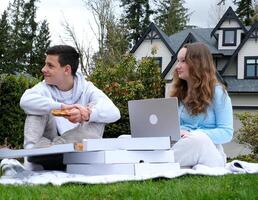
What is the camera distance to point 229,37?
30000 mm

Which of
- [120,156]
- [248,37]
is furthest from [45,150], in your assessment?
[248,37]

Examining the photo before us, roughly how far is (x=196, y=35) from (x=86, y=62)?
265 inches

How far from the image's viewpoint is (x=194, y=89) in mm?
5023

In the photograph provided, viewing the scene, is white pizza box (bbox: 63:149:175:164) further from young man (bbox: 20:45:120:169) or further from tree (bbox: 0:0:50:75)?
tree (bbox: 0:0:50:75)

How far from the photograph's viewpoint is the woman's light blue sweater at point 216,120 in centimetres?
486

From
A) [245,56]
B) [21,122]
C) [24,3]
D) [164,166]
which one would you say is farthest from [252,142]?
[24,3]

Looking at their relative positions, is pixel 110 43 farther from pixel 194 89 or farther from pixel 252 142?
pixel 194 89

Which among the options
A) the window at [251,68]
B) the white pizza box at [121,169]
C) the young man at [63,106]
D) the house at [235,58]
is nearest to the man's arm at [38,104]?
the young man at [63,106]

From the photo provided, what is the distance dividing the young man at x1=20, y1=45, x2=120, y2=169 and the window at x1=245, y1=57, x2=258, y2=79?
2559 centimetres

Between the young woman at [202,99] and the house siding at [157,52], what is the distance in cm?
2575

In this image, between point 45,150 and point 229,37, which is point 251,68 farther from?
point 45,150

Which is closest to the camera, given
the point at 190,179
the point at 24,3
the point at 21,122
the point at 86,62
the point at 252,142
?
the point at 190,179

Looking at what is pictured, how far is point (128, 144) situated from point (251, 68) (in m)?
26.3

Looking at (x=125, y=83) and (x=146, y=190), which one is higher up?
(x=125, y=83)
